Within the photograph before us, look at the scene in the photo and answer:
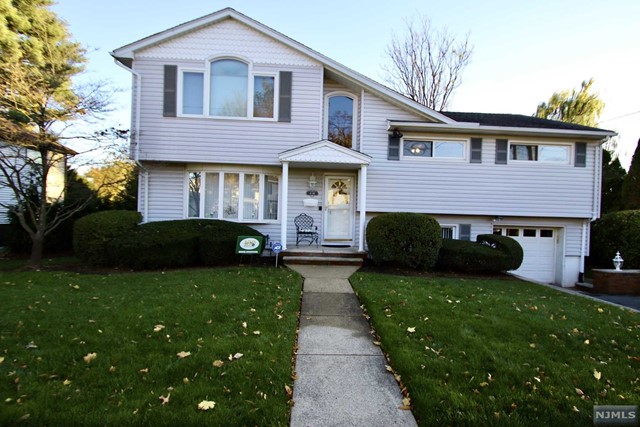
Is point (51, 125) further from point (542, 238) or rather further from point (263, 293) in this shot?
point (542, 238)

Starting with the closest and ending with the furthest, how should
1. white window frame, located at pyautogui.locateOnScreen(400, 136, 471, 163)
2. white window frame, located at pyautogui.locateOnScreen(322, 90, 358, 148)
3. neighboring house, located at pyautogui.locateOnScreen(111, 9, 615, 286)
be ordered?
neighboring house, located at pyautogui.locateOnScreen(111, 9, 615, 286), white window frame, located at pyautogui.locateOnScreen(400, 136, 471, 163), white window frame, located at pyautogui.locateOnScreen(322, 90, 358, 148)

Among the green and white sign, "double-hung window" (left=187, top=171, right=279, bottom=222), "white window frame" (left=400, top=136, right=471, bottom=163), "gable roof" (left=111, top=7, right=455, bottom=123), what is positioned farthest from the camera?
"white window frame" (left=400, top=136, right=471, bottom=163)

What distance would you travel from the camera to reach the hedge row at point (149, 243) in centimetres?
878

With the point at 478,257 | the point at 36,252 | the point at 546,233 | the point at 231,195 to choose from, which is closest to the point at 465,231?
the point at 478,257

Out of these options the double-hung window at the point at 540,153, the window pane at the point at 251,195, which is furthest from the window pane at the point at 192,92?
the double-hung window at the point at 540,153

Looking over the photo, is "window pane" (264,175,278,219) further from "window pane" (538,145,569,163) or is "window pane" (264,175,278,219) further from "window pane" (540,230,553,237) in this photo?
"window pane" (540,230,553,237)

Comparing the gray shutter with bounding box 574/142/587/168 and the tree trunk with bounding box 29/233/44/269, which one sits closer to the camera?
the tree trunk with bounding box 29/233/44/269

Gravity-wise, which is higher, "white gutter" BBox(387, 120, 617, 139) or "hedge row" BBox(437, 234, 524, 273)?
"white gutter" BBox(387, 120, 617, 139)

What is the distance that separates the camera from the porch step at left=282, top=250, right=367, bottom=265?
31.1 ft

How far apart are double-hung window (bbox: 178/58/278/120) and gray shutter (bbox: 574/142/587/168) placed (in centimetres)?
1002

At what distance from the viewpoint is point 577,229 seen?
39.2ft

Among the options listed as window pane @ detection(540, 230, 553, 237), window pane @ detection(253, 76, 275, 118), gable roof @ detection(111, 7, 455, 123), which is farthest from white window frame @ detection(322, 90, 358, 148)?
window pane @ detection(540, 230, 553, 237)

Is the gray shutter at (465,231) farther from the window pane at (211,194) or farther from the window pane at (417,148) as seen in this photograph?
the window pane at (211,194)

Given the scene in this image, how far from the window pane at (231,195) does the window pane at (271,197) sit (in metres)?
0.89
